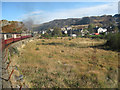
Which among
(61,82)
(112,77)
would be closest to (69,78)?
(61,82)

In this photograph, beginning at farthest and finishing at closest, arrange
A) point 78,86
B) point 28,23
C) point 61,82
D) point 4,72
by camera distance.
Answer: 1. point 28,23
2. point 61,82
3. point 78,86
4. point 4,72

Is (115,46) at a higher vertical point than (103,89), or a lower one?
higher

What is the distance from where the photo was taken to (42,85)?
6.08 meters

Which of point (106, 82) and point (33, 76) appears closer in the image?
point (106, 82)

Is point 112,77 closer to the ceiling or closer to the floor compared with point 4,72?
closer to the floor

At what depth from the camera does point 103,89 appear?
223 inches

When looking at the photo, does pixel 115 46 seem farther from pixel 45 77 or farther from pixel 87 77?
pixel 45 77

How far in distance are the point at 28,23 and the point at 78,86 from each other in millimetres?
68970

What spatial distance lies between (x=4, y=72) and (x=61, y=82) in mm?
3407

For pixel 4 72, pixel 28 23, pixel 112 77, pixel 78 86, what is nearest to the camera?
pixel 4 72

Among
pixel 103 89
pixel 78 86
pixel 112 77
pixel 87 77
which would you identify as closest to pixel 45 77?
pixel 78 86

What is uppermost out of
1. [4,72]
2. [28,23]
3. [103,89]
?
[28,23]

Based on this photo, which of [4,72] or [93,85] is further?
[93,85]

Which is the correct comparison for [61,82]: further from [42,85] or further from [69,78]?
[42,85]
